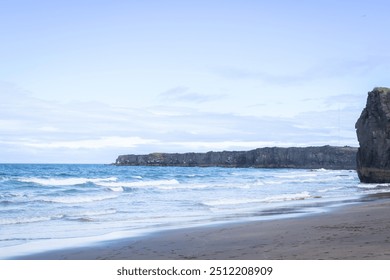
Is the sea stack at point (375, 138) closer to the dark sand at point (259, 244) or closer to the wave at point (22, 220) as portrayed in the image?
the dark sand at point (259, 244)

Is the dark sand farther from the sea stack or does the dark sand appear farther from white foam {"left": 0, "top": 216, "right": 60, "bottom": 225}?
the sea stack

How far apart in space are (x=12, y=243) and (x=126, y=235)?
2.93 metres

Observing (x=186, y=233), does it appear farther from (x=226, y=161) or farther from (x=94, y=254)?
(x=226, y=161)

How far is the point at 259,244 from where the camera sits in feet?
35.1

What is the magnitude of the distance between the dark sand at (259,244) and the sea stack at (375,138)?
97.4 ft

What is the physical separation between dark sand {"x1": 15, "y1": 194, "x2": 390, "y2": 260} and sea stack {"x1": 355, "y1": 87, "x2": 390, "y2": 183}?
97.4 feet

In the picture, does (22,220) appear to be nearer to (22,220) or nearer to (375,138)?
(22,220)

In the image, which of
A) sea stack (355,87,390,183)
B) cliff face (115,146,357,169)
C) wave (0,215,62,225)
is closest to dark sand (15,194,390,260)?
wave (0,215,62,225)

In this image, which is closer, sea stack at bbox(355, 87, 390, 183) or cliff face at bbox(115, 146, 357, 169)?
sea stack at bbox(355, 87, 390, 183)

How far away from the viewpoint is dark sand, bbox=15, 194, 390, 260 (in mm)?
9039

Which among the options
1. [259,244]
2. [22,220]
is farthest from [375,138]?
[259,244]

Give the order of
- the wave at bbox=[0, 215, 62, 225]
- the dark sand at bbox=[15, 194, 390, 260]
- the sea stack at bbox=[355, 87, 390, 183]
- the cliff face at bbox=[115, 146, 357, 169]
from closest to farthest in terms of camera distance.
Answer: the dark sand at bbox=[15, 194, 390, 260], the wave at bbox=[0, 215, 62, 225], the sea stack at bbox=[355, 87, 390, 183], the cliff face at bbox=[115, 146, 357, 169]

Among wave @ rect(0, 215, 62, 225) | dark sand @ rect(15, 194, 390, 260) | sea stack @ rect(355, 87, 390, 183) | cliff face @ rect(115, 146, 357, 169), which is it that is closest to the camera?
dark sand @ rect(15, 194, 390, 260)
